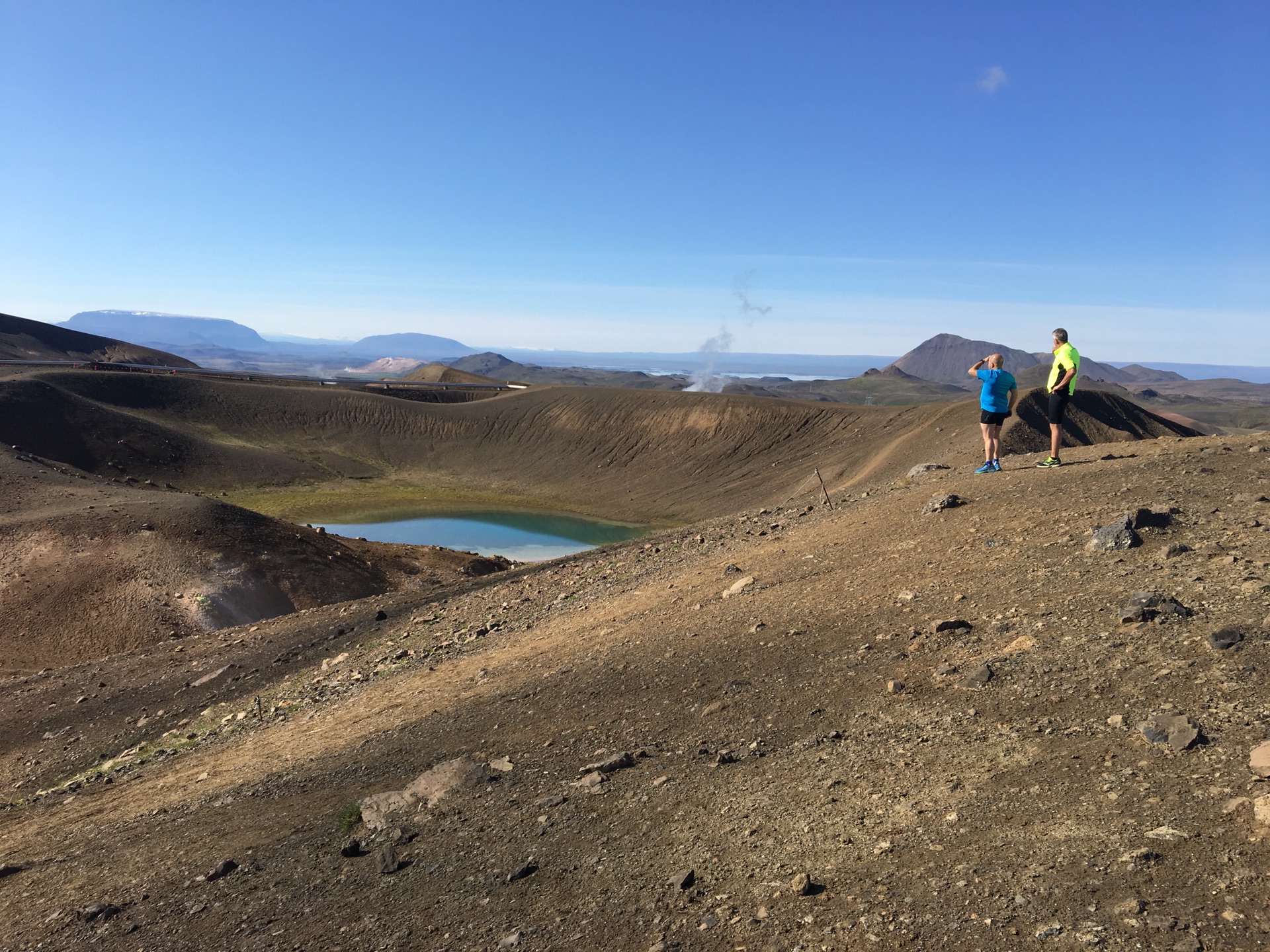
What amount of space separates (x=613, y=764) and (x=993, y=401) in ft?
32.4

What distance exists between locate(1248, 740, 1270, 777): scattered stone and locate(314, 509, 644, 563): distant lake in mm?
34850

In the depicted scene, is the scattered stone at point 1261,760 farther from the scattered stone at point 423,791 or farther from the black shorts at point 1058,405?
the black shorts at point 1058,405

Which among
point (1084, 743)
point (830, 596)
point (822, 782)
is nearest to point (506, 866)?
point (822, 782)

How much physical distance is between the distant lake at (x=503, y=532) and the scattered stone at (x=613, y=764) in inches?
1255

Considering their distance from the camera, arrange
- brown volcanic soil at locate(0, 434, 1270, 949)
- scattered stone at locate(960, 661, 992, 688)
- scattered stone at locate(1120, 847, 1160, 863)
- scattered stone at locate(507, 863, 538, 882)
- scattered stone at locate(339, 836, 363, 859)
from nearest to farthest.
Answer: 1. scattered stone at locate(1120, 847, 1160, 863)
2. brown volcanic soil at locate(0, 434, 1270, 949)
3. scattered stone at locate(507, 863, 538, 882)
4. scattered stone at locate(339, 836, 363, 859)
5. scattered stone at locate(960, 661, 992, 688)

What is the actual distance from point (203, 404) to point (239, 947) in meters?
74.0

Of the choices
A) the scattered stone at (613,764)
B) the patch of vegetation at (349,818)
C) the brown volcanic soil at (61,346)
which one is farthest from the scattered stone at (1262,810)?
the brown volcanic soil at (61,346)

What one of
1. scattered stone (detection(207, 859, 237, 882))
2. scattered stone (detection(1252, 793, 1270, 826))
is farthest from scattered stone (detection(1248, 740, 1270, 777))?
scattered stone (detection(207, 859, 237, 882))

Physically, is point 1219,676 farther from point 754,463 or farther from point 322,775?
point 754,463

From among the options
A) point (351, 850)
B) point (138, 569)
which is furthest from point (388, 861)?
point (138, 569)

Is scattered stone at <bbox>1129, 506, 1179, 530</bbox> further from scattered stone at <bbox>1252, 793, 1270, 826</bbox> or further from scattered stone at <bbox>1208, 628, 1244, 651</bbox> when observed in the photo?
scattered stone at <bbox>1252, 793, 1270, 826</bbox>

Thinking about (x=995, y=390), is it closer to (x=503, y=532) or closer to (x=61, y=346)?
(x=503, y=532)

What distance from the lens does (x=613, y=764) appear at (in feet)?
23.2

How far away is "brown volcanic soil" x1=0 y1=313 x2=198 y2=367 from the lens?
10866 cm
